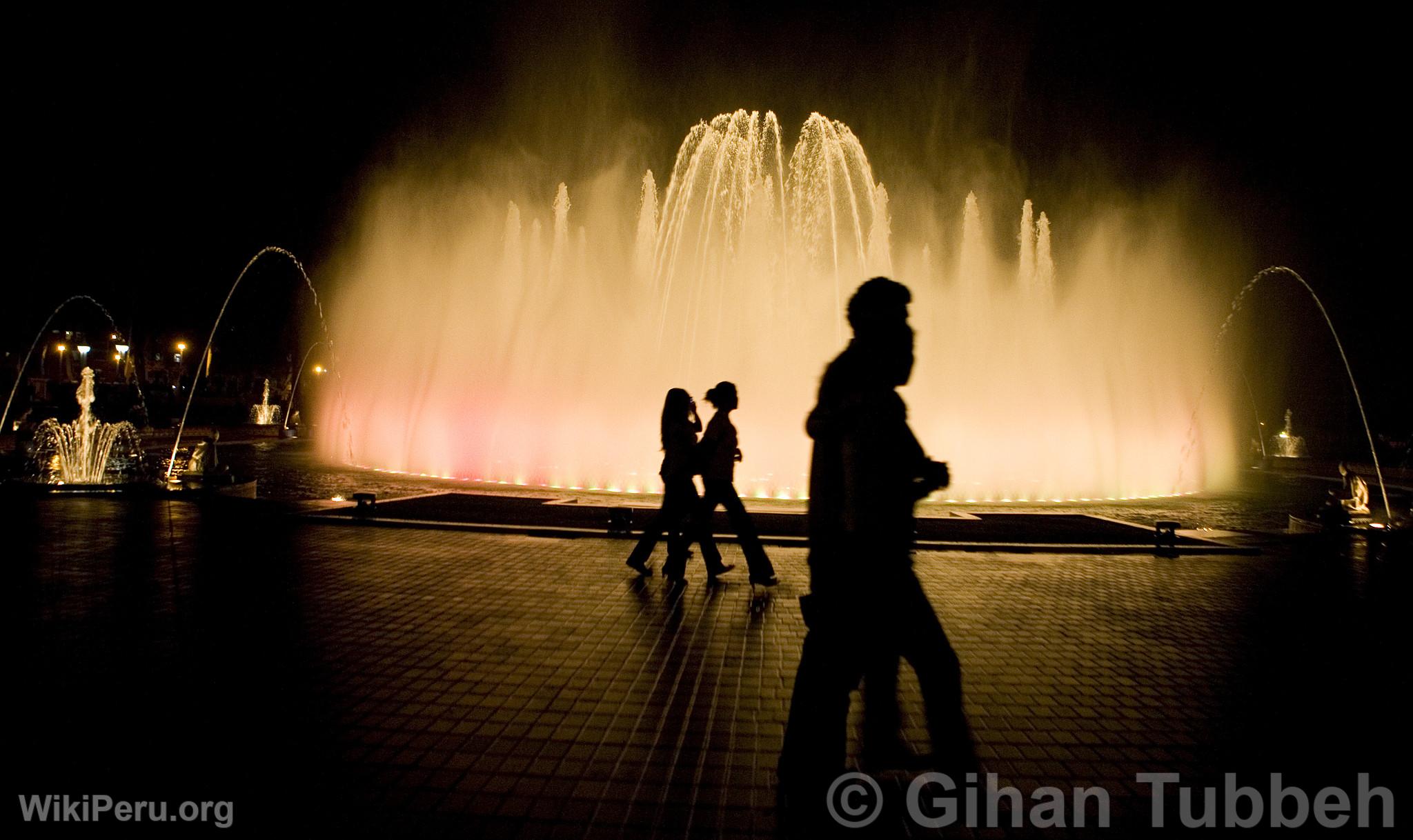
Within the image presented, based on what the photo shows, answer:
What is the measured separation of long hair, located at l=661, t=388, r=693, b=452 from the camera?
25.8 feet

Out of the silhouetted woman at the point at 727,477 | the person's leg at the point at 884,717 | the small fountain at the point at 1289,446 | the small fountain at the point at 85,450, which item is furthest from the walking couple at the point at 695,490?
the small fountain at the point at 1289,446

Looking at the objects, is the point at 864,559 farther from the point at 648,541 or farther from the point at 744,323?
the point at 744,323

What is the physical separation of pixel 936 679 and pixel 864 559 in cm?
60

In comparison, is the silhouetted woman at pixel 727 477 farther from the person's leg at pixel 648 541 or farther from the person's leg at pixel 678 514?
the person's leg at pixel 648 541

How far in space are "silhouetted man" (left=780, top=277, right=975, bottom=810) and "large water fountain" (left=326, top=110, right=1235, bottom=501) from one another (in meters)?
15.0

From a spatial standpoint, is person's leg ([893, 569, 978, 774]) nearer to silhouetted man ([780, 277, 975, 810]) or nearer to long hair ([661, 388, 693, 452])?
silhouetted man ([780, 277, 975, 810])

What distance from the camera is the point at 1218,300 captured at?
26766 millimetres

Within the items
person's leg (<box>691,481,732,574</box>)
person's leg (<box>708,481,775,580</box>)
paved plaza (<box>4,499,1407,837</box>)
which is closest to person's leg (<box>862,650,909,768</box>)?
paved plaza (<box>4,499,1407,837</box>)

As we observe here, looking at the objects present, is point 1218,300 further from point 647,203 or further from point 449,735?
point 449,735

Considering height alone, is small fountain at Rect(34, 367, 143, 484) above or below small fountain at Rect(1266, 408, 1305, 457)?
below

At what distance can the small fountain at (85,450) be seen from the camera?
1509cm

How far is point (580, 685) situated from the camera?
491 cm

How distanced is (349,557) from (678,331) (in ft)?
43.1

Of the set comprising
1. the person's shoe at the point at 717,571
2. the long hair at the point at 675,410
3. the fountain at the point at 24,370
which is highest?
the fountain at the point at 24,370
